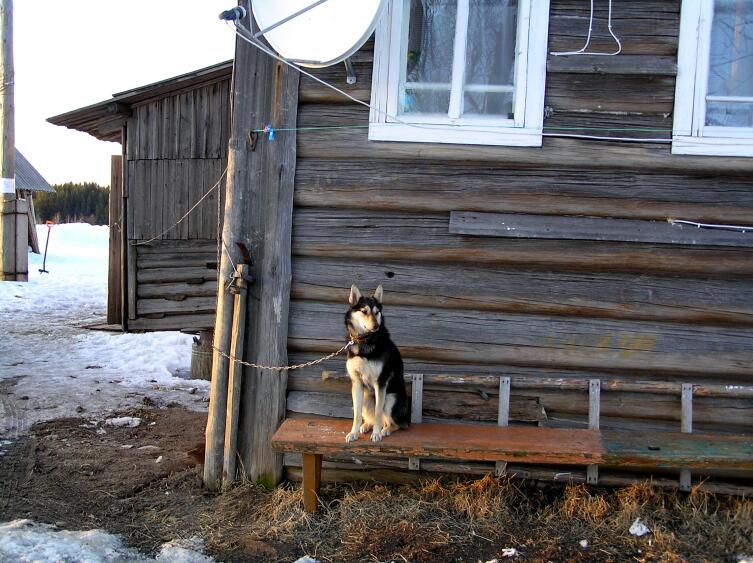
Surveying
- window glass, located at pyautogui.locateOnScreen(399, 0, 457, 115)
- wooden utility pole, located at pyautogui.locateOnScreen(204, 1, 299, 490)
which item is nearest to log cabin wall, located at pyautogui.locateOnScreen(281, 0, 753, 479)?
wooden utility pole, located at pyautogui.locateOnScreen(204, 1, 299, 490)

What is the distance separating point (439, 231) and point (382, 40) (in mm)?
1458

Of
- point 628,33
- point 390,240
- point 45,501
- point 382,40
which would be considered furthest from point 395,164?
point 45,501

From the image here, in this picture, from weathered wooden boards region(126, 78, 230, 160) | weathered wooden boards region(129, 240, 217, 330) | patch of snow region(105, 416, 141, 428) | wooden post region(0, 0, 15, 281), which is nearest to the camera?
patch of snow region(105, 416, 141, 428)

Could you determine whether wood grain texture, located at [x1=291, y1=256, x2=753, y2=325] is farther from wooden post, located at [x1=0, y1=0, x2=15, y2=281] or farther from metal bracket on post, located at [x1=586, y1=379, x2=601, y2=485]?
wooden post, located at [x1=0, y1=0, x2=15, y2=281]

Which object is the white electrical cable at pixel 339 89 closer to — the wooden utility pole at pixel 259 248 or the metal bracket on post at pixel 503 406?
the wooden utility pole at pixel 259 248

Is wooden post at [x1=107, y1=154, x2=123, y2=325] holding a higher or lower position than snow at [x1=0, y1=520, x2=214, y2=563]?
higher

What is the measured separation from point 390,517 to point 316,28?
3.40 meters

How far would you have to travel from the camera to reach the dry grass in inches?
166

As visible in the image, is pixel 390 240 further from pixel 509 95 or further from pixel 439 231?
pixel 509 95

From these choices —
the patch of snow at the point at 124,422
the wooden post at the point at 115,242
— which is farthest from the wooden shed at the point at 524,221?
the wooden post at the point at 115,242

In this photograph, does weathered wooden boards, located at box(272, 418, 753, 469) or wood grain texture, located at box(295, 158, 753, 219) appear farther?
wood grain texture, located at box(295, 158, 753, 219)

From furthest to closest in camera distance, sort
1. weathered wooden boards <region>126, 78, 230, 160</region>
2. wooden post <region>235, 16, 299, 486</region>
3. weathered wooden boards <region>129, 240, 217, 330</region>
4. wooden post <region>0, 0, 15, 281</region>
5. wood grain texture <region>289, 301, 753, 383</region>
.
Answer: wooden post <region>0, 0, 15, 281</region>, weathered wooden boards <region>129, 240, 217, 330</region>, weathered wooden boards <region>126, 78, 230, 160</region>, wooden post <region>235, 16, 299, 486</region>, wood grain texture <region>289, 301, 753, 383</region>

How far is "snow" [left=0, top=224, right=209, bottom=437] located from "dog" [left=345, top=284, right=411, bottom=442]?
12.5 ft

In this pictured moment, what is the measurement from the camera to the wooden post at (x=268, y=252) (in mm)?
5191
